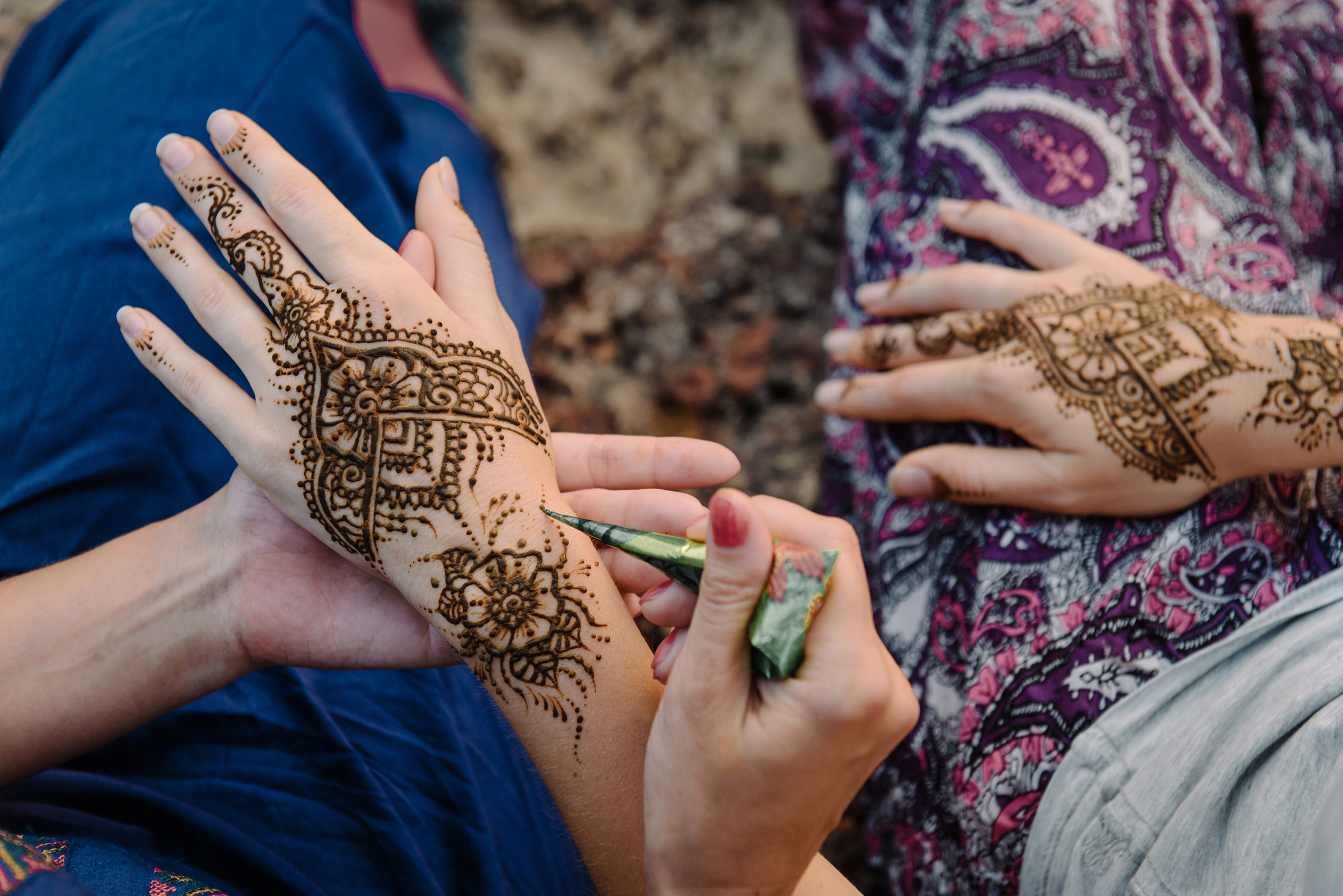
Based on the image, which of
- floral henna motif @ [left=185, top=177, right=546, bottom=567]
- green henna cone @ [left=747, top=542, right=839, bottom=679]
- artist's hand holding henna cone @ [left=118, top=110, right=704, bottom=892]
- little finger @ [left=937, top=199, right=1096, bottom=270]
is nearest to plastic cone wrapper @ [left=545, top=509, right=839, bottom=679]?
green henna cone @ [left=747, top=542, right=839, bottom=679]

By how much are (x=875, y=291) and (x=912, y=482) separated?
0.37m

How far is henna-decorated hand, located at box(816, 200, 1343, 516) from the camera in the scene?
3.86ft

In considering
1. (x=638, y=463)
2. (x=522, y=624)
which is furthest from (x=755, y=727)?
(x=638, y=463)

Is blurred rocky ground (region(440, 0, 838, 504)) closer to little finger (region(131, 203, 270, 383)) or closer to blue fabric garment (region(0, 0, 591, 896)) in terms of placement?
blue fabric garment (region(0, 0, 591, 896))

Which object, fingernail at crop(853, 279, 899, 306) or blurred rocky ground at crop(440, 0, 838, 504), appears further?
blurred rocky ground at crop(440, 0, 838, 504)

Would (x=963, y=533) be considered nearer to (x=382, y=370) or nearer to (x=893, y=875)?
(x=893, y=875)

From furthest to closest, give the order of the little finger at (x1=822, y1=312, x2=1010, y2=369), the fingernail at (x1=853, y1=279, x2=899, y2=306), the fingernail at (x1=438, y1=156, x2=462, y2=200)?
the fingernail at (x1=853, y1=279, x2=899, y2=306), the little finger at (x1=822, y1=312, x2=1010, y2=369), the fingernail at (x1=438, y1=156, x2=462, y2=200)

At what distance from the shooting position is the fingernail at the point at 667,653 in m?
0.89

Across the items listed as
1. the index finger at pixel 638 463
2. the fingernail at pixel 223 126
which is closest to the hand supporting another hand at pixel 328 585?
the index finger at pixel 638 463

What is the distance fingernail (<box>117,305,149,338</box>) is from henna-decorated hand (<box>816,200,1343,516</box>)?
111 cm

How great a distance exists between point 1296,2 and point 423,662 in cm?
205

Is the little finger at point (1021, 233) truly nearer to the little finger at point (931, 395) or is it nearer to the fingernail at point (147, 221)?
the little finger at point (931, 395)

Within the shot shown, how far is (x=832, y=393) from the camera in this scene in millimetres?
1479

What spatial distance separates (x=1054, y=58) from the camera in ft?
4.60
